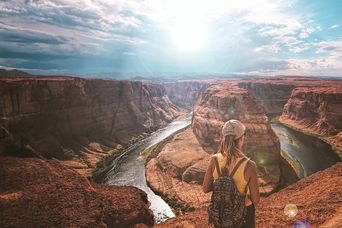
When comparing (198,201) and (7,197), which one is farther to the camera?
(198,201)

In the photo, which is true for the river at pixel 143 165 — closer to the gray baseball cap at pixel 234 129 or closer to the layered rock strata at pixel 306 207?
the layered rock strata at pixel 306 207

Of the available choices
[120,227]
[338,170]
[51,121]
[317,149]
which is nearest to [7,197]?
[120,227]

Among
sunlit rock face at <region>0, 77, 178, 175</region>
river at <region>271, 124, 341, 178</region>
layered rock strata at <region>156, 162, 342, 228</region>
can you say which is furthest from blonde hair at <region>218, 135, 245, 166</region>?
river at <region>271, 124, 341, 178</region>

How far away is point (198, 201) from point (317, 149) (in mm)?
→ 49747

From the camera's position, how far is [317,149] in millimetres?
80375

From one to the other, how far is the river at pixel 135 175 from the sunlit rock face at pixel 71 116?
17.4 ft

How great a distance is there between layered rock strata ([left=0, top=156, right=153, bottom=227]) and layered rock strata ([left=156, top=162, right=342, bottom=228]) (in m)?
3.65

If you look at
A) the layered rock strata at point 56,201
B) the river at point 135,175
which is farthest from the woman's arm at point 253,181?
the river at point 135,175

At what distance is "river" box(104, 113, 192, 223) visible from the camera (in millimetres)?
45544

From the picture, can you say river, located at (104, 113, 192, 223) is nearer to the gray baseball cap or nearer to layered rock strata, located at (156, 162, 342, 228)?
layered rock strata, located at (156, 162, 342, 228)

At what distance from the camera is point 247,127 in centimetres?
5944

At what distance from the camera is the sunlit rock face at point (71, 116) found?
6550 centimetres

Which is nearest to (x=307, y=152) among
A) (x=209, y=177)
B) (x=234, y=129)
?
(x=209, y=177)

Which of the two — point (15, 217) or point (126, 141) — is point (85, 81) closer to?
point (126, 141)
